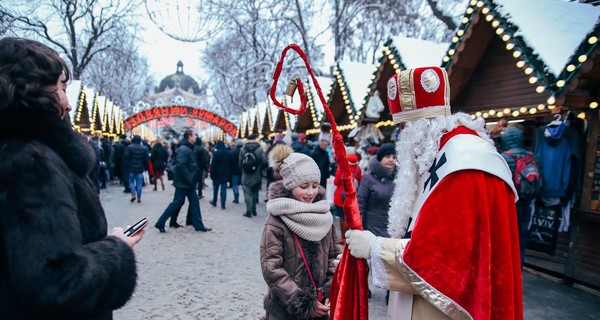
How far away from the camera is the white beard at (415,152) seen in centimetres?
201

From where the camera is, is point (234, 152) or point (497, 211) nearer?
point (497, 211)

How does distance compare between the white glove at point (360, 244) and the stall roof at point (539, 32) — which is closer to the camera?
the white glove at point (360, 244)

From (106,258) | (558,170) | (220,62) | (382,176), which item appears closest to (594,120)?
(558,170)

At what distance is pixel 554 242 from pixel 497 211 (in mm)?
5021

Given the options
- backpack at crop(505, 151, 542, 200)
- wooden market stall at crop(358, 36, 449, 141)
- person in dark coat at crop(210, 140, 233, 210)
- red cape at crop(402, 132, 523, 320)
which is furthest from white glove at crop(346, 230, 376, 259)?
person in dark coat at crop(210, 140, 233, 210)

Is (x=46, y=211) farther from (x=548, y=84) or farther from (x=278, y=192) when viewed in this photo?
(x=548, y=84)

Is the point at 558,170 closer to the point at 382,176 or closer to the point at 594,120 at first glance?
the point at 594,120

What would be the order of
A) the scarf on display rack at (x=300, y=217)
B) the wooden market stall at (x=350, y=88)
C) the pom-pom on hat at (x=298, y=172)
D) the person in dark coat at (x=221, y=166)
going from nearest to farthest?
1. the scarf on display rack at (x=300, y=217)
2. the pom-pom on hat at (x=298, y=172)
3. the wooden market stall at (x=350, y=88)
4. the person in dark coat at (x=221, y=166)

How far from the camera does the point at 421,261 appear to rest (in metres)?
1.74

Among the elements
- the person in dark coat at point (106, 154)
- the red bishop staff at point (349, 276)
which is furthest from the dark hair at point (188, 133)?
the person in dark coat at point (106, 154)

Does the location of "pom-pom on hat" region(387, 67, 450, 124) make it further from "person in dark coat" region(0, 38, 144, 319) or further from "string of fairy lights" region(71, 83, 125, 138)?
"string of fairy lights" region(71, 83, 125, 138)

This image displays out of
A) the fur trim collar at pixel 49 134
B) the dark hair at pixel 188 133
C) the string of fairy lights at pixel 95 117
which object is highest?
the string of fairy lights at pixel 95 117

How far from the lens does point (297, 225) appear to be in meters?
2.62

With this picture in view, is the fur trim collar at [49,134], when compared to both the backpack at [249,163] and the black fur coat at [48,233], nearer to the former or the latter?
Result: the black fur coat at [48,233]
